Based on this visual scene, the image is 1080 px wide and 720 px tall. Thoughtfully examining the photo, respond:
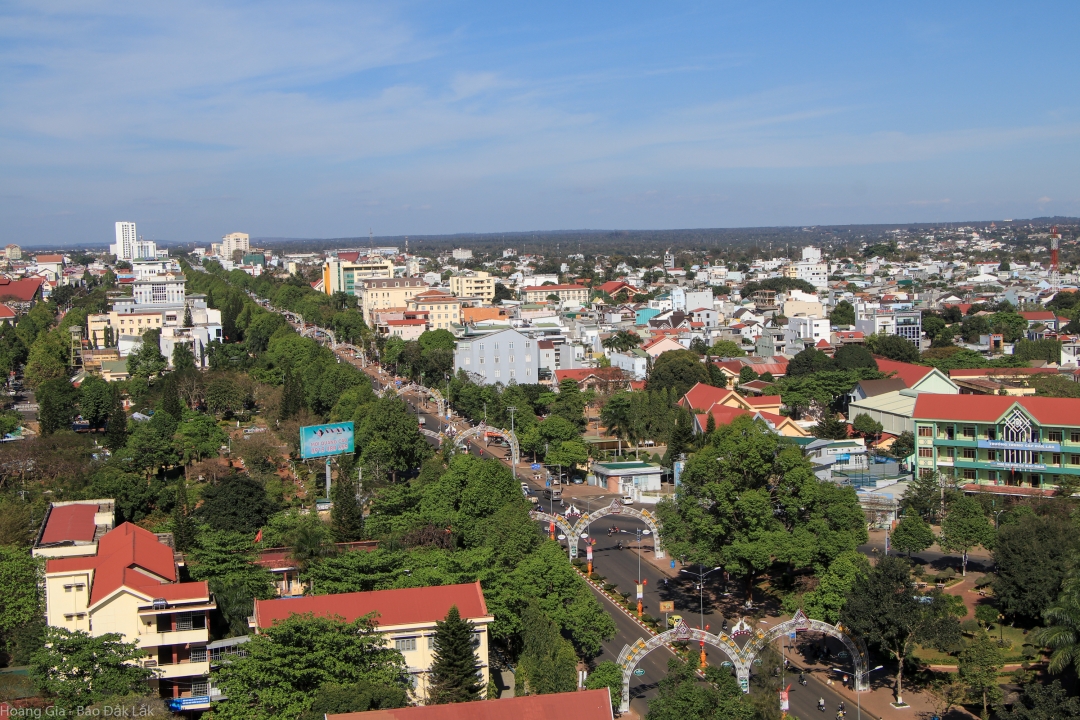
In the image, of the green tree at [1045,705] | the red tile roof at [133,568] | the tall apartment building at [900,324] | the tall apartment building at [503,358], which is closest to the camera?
the green tree at [1045,705]

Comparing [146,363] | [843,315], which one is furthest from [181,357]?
[843,315]

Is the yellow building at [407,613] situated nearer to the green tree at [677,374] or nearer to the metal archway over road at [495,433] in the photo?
the metal archway over road at [495,433]

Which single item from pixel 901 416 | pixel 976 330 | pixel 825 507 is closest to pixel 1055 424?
pixel 901 416

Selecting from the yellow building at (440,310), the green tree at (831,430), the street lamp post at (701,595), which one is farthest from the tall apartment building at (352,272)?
the street lamp post at (701,595)

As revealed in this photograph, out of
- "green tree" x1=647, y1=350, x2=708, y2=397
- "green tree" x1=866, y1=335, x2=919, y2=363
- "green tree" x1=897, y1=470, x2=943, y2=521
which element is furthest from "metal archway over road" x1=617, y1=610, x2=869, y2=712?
"green tree" x1=866, y1=335, x2=919, y2=363

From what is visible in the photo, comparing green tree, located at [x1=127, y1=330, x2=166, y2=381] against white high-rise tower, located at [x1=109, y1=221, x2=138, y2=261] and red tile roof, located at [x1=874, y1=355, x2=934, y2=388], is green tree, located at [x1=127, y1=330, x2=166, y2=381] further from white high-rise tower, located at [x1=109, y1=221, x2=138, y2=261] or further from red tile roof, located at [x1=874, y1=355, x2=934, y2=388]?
white high-rise tower, located at [x1=109, y1=221, x2=138, y2=261]

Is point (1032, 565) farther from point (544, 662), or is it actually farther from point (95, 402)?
point (95, 402)

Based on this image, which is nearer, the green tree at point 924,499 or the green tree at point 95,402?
the green tree at point 924,499
